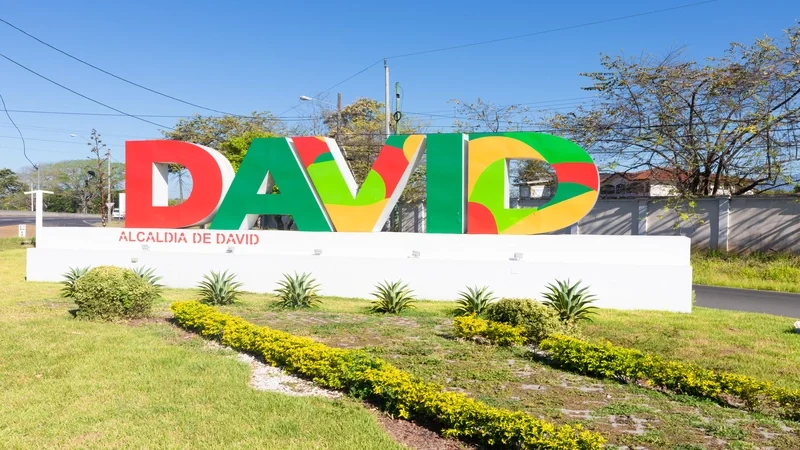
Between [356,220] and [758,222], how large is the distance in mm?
16975

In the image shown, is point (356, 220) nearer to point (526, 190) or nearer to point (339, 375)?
point (339, 375)

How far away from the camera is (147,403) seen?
7.08m

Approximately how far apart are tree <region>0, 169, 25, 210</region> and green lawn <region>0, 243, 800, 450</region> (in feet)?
300

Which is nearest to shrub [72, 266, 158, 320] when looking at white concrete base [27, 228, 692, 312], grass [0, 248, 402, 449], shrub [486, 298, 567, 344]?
grass [0, 248, 402, 449]

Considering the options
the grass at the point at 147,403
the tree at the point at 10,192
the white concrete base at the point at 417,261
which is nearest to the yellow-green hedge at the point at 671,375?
the grass at the point at 147,403

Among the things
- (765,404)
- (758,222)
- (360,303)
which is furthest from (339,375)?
(758,222)

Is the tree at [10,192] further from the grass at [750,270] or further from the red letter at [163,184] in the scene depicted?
the grass at [750,270]

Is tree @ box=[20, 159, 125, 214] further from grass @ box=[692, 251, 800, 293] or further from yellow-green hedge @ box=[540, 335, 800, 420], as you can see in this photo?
yellow-green hedge @ box=[540, 335, 800, 420]

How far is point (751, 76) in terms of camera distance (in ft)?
85.8

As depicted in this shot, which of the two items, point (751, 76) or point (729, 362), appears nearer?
point (729, 362)

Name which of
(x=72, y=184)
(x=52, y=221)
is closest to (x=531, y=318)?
(x=52, y=221)

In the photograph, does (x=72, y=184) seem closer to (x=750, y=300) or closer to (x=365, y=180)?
(x=365, y=180)

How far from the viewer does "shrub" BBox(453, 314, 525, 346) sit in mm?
10336

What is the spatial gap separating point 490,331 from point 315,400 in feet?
13.7
